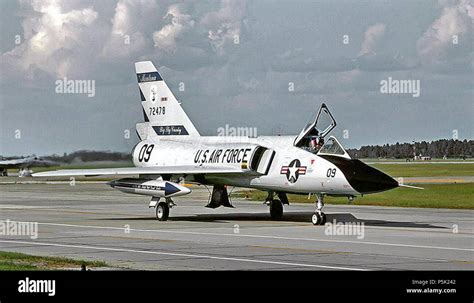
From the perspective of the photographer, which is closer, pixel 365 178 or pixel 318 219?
pixel 365 178

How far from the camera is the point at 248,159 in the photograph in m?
27.8

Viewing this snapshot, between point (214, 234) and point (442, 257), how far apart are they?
290 inches

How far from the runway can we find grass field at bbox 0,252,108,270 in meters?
0.61

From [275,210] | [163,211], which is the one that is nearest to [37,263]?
[163,211]

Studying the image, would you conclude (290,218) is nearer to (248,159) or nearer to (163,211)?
(248,159)

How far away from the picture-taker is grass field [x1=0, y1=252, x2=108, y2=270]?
15.8 metres

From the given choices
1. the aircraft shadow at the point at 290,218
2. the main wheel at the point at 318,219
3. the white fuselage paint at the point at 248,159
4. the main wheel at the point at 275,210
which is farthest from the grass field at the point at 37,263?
the main wheel at the point at 275,210

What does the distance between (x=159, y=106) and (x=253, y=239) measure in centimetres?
1199

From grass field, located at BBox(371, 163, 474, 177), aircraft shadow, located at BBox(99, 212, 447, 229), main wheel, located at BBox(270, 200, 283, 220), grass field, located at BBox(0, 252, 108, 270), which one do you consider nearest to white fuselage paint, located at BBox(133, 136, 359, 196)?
main wheel, located at BBox(270, 200, 283, 220)
